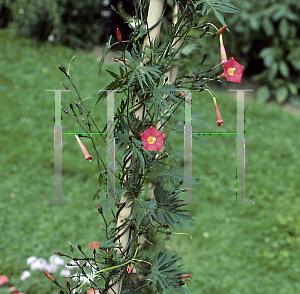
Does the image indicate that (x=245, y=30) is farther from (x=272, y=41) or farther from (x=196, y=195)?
(x=196, y=195)

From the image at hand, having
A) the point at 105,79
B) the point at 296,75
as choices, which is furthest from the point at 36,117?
the point at 296,75

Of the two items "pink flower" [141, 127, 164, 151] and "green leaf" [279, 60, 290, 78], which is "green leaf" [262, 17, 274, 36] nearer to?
"green leaf" [279, 60, 290, 78]

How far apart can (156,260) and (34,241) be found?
1.70 metres

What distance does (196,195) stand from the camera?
3.23 meters

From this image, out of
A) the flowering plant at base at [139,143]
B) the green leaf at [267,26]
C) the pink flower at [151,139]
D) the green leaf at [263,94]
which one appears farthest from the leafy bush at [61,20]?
the pink flower at [151,139]

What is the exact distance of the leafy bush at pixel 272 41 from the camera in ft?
17.4

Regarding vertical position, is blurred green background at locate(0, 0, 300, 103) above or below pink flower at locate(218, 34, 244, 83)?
above

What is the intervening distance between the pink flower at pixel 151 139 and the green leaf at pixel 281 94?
492 cm

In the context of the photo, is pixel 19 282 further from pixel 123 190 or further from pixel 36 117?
pixel 36 117

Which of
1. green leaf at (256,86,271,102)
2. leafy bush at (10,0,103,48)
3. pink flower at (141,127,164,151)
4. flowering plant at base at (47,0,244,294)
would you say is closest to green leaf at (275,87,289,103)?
green leaf at (256,86,271,102)

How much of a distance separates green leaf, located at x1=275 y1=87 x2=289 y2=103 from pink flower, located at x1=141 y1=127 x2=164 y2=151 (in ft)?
16.1

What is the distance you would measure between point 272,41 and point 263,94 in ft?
3.16

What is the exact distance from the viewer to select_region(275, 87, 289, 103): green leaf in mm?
5328

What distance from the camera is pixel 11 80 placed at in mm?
4559
